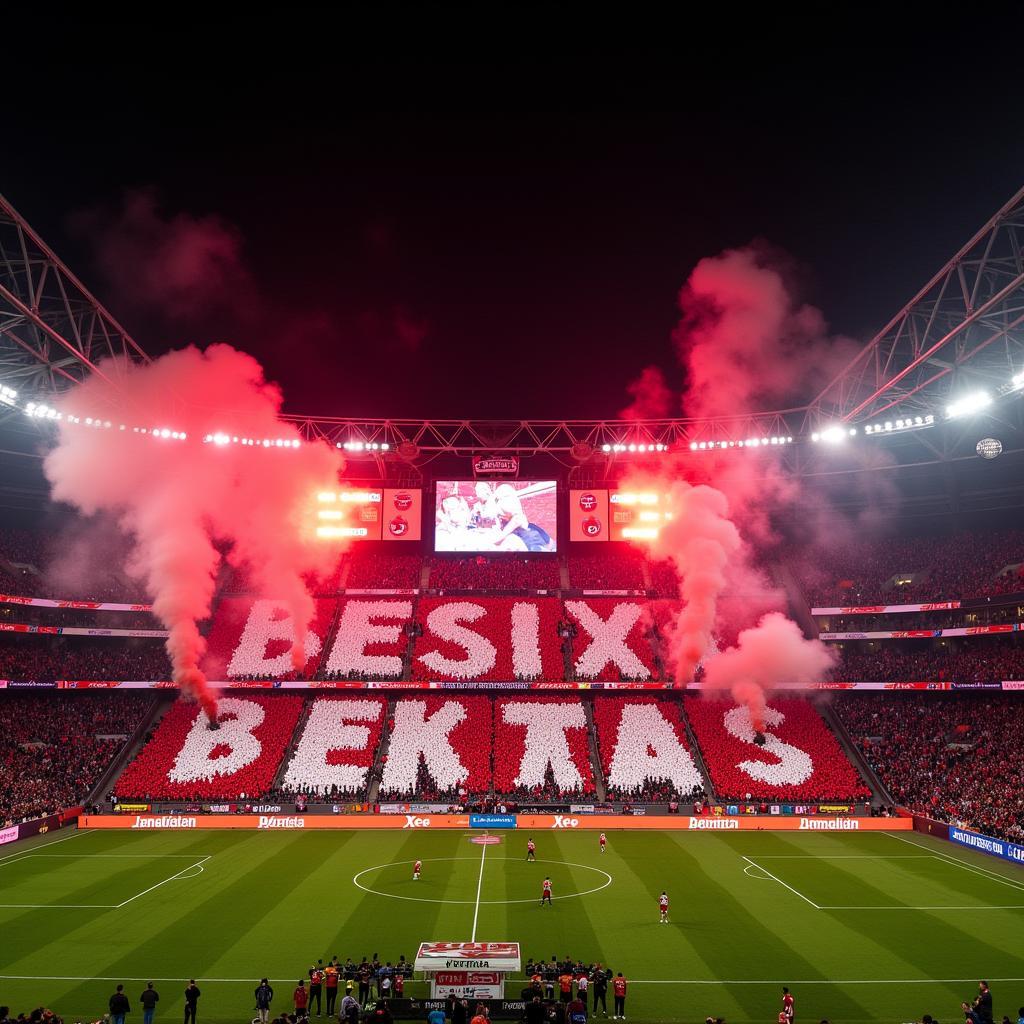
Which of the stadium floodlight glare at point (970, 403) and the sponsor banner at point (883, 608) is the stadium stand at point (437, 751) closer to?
the sponsor banner at point (883, 608)

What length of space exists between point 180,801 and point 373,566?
25.4 m

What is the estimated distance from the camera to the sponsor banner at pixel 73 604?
154 feet

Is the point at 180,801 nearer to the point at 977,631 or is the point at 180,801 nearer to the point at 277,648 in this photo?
the point at 277,648

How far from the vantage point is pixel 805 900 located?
27844 millimetres

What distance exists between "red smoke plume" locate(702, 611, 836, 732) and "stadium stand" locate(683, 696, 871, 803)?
4.77ft

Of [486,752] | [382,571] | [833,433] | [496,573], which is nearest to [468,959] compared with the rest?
[486,752]

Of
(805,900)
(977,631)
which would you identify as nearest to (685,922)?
(805,900)

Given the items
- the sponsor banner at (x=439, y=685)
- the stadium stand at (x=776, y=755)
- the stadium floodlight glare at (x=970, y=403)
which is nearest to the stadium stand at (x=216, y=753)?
the sponsor banner at (x=439, y=685)

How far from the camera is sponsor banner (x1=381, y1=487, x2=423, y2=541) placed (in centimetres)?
6094

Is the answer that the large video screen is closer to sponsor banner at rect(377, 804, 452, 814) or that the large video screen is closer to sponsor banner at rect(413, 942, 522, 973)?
sponsor banner at rect(377, 804, 452, 814)

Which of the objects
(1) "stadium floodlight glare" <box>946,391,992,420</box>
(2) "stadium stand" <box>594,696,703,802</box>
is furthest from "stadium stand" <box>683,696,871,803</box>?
(1) "stadium floodlight glare" <box>946,391,992,420</box>

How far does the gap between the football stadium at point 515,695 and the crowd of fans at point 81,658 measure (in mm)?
318

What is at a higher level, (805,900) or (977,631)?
(977,631)

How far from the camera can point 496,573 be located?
64.8 m
